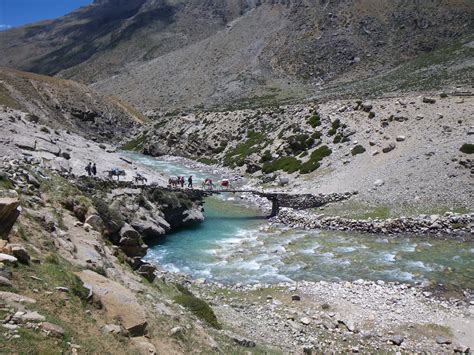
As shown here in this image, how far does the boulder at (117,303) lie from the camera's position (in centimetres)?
1188

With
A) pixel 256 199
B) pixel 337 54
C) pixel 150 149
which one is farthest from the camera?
pixel 337 54

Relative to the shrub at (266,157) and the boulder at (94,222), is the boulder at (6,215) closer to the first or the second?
the boulder at (94,222)

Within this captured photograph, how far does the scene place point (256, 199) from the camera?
51562 mm

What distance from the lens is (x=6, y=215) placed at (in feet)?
41.4

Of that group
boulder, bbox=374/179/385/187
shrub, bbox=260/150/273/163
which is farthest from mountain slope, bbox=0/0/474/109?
boulder, bbox=374/179/385/187

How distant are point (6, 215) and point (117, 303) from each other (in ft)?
13.4

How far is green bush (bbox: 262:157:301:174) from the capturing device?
57.4 metres

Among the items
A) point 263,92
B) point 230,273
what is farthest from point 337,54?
point 230,273

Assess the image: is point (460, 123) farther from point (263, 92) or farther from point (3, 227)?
point (263, 92)

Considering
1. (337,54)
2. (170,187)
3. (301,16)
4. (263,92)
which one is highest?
(301,16)

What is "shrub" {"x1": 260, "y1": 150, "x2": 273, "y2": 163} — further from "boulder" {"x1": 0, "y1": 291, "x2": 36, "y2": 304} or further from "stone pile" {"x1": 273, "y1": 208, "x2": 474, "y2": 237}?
"boulder" {"x1": 0, "y1": 291, "x2": 36, "y2": 304}

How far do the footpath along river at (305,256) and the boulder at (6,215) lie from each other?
16.0m

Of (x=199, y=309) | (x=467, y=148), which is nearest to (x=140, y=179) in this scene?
(x=199, y=309)

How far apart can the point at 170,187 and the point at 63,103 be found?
85.8m
